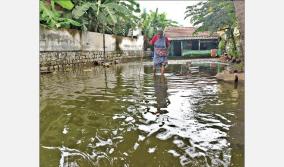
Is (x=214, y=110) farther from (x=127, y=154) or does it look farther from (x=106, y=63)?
(x=106, y=63)

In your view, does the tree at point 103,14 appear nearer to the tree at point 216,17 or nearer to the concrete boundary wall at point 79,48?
the concrete boundary wall at point 79,48

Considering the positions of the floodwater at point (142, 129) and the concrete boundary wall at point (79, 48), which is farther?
the concrete boundary wall at point (79, 48)

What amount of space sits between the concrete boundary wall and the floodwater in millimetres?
4377

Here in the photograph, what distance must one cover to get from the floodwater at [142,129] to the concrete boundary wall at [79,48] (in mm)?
4377

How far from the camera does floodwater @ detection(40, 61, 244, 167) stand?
230cm

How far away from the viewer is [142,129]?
2.96 m

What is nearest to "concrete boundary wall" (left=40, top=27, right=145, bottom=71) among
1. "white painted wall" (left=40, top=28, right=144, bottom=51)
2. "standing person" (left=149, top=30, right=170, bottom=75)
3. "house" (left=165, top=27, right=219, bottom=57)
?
"white painted wall" (left=40, top=28, right=144, bottom=51)

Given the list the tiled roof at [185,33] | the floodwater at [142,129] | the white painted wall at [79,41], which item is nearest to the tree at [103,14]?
the white painted wall at [79,41]

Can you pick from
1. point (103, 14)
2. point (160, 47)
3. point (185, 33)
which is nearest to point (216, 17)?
point (160, 47)

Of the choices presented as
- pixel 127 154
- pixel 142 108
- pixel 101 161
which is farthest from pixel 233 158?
pixel 142 108

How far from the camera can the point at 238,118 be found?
3275 millimetres

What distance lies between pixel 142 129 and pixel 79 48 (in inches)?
342

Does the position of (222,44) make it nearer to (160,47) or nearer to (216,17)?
(216,17)

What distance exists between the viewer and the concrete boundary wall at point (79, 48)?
899cm
